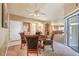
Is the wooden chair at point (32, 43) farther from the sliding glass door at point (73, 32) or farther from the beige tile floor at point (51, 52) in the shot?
the sliding glass door at point (73, 32)

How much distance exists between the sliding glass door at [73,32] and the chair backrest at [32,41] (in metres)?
0.59

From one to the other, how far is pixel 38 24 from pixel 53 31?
0.31 meters

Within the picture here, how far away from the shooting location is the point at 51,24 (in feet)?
8.95

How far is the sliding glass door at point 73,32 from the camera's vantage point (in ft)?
8.75

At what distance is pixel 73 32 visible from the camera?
273 centimetres

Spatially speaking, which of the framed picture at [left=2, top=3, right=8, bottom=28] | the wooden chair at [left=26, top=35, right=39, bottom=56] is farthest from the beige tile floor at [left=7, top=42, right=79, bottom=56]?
the framed picture at [left=2, top=3, right=8, bottom=28]

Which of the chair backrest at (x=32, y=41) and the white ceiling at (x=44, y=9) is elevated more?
the white ceiling at (x=44, y=9)

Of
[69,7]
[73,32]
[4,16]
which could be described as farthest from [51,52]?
[4,16]

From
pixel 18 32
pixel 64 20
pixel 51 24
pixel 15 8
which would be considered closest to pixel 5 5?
pixel 15 8

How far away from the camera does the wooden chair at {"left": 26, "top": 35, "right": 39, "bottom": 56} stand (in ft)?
8.86

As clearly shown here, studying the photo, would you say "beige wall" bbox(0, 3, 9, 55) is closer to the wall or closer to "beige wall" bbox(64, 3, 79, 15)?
the wall

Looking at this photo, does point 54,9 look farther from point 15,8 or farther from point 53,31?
point 15,8

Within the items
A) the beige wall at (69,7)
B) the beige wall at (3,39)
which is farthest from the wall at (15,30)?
the beige wall at (69,7)

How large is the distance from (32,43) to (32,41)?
0.12 feet
